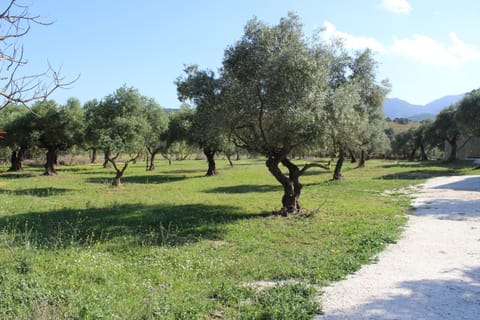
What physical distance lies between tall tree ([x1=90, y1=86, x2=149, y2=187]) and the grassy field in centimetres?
788

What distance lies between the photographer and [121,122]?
77.8 feet

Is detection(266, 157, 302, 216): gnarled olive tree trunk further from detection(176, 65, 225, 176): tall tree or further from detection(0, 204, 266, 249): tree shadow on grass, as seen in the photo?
detection(176, 65, 225, 176): tall tree

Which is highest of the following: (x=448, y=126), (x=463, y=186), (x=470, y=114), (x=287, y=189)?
(x=448, y=126)

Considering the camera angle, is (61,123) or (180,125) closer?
(61,123)

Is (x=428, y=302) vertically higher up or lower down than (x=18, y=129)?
lower down

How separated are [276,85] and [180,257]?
6.62m

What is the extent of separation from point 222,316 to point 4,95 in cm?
417

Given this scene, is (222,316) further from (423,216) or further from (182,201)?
(182,201)

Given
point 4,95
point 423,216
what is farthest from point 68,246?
point 423,216

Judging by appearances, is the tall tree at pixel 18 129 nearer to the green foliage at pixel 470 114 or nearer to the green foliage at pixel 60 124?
the green foliage at pixel 60 124

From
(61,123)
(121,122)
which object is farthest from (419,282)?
(61,123)

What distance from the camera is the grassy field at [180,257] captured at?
17.7ft

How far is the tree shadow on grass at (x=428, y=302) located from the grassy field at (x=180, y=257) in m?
0.93

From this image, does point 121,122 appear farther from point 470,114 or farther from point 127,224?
point 470,114
